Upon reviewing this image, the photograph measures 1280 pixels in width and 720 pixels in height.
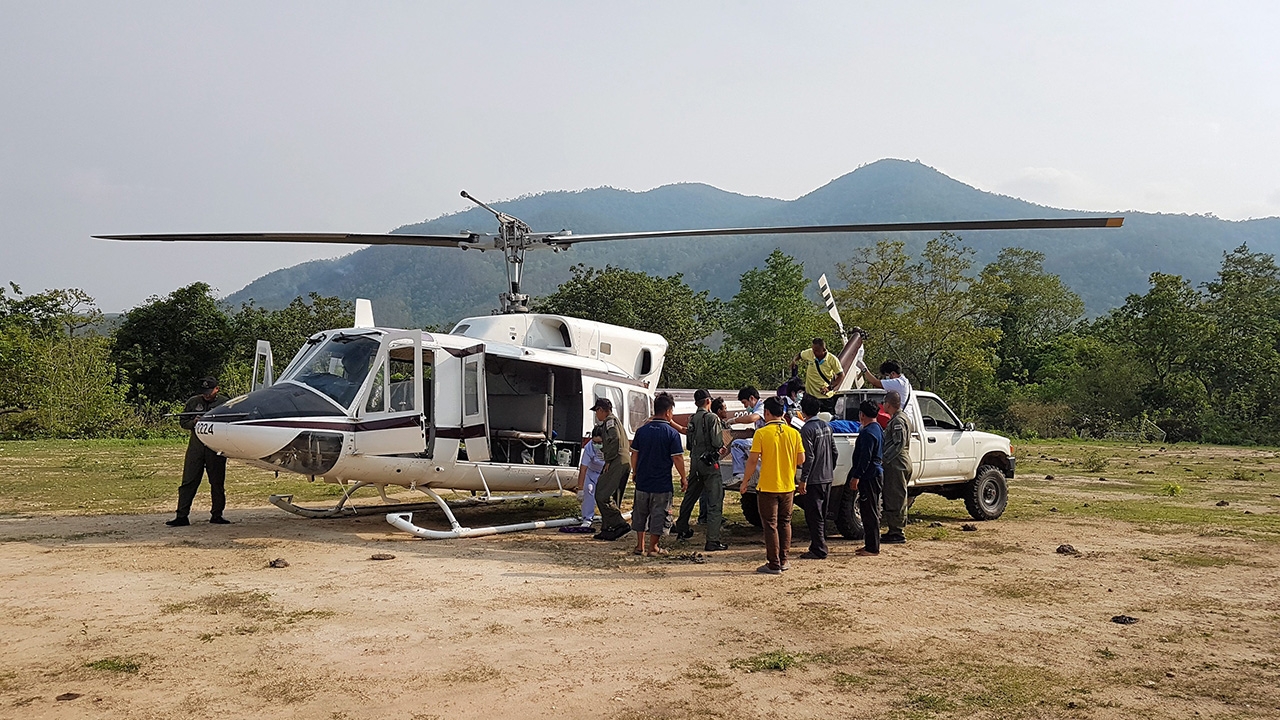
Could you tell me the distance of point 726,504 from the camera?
47.4 ft

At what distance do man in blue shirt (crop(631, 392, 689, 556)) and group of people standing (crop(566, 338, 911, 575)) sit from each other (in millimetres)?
11

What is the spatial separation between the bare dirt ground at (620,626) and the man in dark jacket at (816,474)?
33 cm

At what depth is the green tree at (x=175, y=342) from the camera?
148 ft

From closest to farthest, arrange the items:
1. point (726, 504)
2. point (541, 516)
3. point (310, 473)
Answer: point (310, 473), point (541, 516), point (726, 504)

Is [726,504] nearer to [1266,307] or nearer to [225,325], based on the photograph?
[225,325]

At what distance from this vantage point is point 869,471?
32.4 ft

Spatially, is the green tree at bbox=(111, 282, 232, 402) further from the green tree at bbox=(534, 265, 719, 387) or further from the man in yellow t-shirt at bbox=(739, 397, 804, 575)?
the man in yellow t-shirt at bbox=(739, 397, 804, 575)

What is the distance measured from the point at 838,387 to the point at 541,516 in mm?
4896

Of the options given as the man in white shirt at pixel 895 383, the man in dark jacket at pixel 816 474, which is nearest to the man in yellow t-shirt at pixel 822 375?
the man in white shirt at pixel 895 383

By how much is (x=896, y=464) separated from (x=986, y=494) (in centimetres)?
314

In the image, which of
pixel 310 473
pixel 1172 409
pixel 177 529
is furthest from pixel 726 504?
pixel 1172 409

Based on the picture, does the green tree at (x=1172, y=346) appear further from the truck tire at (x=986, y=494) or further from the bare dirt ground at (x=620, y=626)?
the bare dirt ground at (x=620, y=626)

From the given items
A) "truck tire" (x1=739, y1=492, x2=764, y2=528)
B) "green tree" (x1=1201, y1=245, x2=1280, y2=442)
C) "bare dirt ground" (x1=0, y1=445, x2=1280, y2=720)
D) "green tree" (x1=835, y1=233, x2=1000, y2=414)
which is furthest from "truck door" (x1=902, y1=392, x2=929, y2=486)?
"green tree" (x1=1201, y1=245, x2=1280, y2=442)

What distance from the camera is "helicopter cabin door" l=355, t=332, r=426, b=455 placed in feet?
33.6
